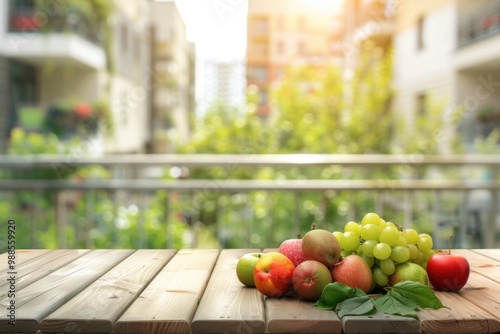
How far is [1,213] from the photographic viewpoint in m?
4.86

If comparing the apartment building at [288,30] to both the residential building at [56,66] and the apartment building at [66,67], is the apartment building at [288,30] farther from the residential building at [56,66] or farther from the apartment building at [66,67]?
the residential building at [56,66]

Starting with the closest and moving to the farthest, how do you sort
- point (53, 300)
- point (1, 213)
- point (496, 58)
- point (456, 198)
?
1. point (53, 300)
2. point (1, 213)
3. point (456, 198)
4. point (496, 58)

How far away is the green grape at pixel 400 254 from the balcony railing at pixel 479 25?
1464 centimetres

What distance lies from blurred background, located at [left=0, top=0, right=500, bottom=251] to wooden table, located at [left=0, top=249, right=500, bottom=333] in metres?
2.28

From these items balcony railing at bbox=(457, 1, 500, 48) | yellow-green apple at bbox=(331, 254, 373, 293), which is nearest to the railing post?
yellow-green apple at bbox=(331, 254, 373, 293)

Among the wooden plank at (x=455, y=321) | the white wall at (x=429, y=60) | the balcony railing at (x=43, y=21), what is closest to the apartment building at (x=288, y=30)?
the white wall at (x=429, y=60)

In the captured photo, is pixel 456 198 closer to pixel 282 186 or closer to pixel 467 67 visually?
pixel 282 186

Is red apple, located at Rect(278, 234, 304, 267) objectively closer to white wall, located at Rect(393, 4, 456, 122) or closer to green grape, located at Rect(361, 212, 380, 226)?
green grape, located at Rect(361, 212, 380, 226)

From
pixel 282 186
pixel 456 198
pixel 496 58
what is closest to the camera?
pixel 282 186

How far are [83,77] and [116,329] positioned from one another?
55.1ft

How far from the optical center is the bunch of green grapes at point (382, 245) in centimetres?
162

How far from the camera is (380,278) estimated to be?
1.62 meters

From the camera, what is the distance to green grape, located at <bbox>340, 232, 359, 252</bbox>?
1.70m

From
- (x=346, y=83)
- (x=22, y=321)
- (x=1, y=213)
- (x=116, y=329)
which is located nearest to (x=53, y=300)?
(x=22, y=321)
